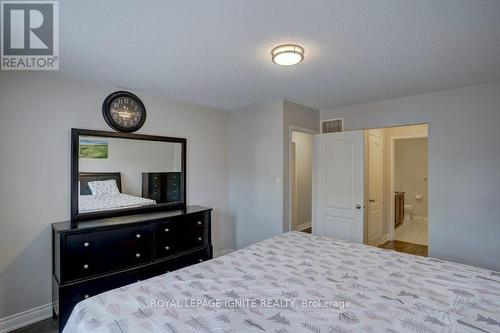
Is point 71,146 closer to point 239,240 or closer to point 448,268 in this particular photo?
point 239,240

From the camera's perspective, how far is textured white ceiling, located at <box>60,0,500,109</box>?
1.53 meters

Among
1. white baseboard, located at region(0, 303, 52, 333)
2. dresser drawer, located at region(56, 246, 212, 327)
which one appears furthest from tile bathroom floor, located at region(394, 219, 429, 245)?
white baseboard, located at region(0, 303, 52, 333)

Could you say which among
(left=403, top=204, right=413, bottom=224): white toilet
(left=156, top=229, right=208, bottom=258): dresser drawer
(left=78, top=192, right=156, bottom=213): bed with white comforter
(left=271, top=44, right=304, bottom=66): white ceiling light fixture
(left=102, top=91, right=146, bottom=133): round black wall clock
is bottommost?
(left=403, top=204, right=413, bottom=224): white toilet

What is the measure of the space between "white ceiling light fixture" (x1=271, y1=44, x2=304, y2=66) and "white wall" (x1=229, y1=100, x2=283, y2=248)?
4.67 feet

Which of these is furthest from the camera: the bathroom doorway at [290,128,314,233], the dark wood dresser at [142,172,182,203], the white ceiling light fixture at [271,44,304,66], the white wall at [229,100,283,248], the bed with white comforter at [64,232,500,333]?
the bathroom doorway at [290,128,314,233]

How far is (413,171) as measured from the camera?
23.2 ft

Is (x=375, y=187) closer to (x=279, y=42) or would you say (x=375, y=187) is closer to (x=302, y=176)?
(x=302, y=176)

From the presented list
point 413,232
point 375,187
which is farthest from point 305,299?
point 413,232

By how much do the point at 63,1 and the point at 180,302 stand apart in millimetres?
1846

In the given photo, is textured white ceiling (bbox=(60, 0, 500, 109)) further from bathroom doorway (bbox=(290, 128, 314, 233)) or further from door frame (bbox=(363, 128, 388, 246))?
bathroom doorway (bbox=(290, 128, 314, 233))

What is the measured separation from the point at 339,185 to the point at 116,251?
3.08 meters

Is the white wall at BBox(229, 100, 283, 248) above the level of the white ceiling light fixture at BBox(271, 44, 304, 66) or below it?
below

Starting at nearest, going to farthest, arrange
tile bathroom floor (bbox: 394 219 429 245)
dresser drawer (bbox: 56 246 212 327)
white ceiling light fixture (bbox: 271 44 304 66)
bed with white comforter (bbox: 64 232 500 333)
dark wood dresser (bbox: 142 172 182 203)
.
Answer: bed with white comforter (bbox: 64 232 500 333), white ceiling light fixture (bbox: 271 44 304 66), dresser drawer (bbox: 56 246 212 327), dark wood dresser (bbox: 142 172 182 203), tile bathroom floor (bbox: 394 219 429 245)

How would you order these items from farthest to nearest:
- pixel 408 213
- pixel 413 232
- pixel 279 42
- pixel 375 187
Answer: pixel 408 213, pixel 413 232, pixel 375 187, pixel 279 42
